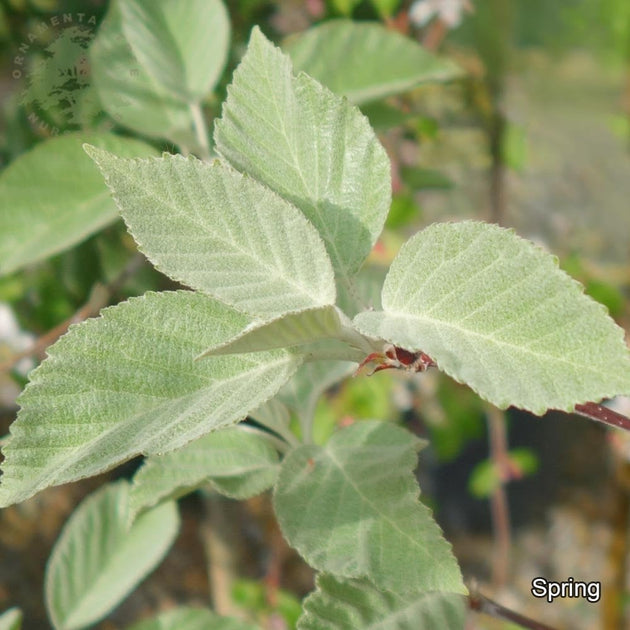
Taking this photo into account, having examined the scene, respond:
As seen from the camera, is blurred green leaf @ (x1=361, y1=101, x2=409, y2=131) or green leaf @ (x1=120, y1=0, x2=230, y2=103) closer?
green leaf @ (x1=120, y1=0, x2=230, y2=103)

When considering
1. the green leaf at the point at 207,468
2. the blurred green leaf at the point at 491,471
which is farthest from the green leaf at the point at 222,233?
the blurred green leaf at the point at 491,471

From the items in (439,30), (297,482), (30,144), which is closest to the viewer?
(297,482)

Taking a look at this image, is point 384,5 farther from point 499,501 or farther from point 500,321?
point 499,501

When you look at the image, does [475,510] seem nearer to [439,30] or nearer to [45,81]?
[439,30]

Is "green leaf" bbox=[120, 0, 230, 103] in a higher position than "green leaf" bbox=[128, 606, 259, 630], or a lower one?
higher

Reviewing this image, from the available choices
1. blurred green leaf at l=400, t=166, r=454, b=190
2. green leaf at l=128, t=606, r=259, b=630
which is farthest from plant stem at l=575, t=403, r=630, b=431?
blurred green leaf at l=400, t=166, r=454, b=190

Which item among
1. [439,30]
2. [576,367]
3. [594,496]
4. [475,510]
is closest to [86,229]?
[576,367]

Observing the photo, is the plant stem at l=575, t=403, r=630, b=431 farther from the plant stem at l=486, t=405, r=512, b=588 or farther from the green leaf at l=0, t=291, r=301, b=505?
the plant stem at l=486, t=405, r=512, b=588
